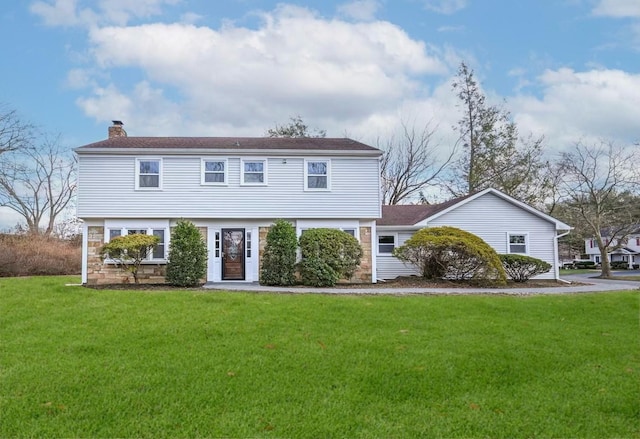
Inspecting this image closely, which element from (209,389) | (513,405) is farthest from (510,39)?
(209,389)

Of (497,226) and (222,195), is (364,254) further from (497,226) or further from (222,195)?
(497,226)

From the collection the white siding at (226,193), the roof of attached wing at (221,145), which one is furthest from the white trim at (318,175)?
the roof of attached wing at (221,145)

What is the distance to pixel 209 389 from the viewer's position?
531 cm

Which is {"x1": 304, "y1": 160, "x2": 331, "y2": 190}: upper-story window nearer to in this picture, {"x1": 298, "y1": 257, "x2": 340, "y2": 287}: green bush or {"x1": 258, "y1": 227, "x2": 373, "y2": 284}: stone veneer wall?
{"x1": 258, "y1": 227, "x2": 373, "y2": 284}: stone veneer wall

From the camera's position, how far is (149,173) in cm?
1677

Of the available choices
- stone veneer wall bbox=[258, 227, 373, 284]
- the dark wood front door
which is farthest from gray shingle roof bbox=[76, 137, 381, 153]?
the dark wood front door

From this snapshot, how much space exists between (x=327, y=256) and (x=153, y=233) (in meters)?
6.36

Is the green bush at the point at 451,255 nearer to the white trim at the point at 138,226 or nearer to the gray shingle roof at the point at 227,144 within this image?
the gray shingle roof at the point at 227,144

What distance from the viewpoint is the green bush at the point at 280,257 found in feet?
51.1

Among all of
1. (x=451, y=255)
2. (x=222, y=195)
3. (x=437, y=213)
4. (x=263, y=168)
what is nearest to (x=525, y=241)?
(x=437, y=213)

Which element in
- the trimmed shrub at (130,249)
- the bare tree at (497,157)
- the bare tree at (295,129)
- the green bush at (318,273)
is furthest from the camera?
the bare tree at (295,129)

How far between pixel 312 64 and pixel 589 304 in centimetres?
1337

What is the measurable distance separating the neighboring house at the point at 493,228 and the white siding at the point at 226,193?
3.43 metres

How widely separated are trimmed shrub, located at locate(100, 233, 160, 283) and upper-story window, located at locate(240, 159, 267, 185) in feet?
12.7
